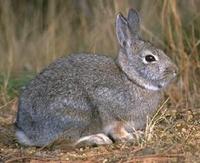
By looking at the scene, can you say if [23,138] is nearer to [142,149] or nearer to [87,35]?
[142,149]

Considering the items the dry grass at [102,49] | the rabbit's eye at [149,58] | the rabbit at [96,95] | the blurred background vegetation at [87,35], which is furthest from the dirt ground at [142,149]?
the blurred background vegetation at [87,35]

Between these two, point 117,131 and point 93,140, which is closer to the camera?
point 93,140

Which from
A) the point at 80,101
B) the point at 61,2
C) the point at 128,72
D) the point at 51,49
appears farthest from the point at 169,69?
the point at 61,2

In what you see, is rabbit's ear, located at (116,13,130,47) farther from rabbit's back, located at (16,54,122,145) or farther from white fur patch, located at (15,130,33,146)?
white fur patch, located at (15,130,33,146)

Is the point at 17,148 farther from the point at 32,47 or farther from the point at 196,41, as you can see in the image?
the point at 32,47

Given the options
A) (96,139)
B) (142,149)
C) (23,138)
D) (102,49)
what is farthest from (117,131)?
(102,49)

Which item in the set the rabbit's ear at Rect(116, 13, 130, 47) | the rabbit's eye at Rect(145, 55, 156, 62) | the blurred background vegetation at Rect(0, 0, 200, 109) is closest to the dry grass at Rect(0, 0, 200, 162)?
the blurred background vegetation at Rect(0, 0, 200, 109)
